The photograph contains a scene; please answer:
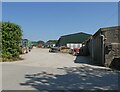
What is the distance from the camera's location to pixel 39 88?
387 inches

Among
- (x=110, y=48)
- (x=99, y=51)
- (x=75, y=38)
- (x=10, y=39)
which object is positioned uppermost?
(x=75, y=38)

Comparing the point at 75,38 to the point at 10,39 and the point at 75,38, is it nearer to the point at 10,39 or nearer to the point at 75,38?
the point at 75,38

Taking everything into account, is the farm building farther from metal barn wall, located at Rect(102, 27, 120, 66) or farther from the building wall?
metal barn wall, located at Rect(102, 27, 120, 66)

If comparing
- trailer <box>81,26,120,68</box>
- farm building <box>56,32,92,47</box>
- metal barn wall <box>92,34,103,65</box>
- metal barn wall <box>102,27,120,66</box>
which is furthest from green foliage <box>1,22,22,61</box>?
farm building <box>56,32,92,47</box>

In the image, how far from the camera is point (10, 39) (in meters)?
26.2

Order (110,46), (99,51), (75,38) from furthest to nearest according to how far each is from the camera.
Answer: (75,38) < (99,51) < (110,46)

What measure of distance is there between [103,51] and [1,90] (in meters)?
11.6

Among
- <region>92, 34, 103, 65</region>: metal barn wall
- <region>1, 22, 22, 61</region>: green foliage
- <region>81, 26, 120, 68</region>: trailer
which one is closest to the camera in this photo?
<region>81, 26, 120, 68</region>: trailer

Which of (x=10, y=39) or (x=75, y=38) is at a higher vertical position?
(x=75, y=38)

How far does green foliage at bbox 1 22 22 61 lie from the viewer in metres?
25.7

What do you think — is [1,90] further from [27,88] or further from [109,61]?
[109,61]

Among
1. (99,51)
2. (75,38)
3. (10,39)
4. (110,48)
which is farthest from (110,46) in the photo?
(75,38)

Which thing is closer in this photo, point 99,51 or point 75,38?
point 99,51

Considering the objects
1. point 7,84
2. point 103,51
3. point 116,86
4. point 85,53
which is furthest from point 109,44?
point 85,53
